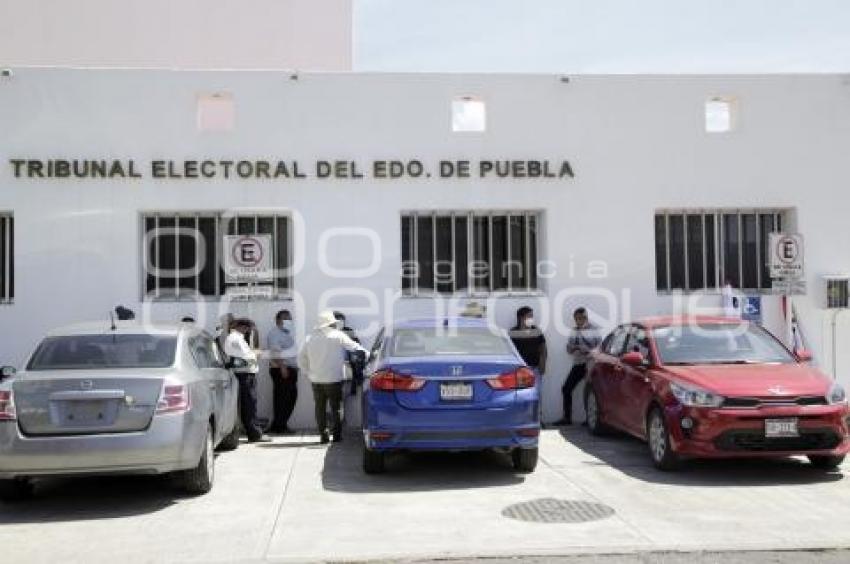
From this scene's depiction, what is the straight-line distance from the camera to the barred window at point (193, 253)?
1325 cm

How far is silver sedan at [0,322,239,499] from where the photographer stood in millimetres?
7895

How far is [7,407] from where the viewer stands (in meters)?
8.00

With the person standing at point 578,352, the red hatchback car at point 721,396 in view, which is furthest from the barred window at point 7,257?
the red hatchback car at point 721,396

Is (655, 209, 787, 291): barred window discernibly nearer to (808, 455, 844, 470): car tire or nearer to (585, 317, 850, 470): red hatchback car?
(585, 317, 850, 470): red hatchback car

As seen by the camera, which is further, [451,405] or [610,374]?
[610,374]

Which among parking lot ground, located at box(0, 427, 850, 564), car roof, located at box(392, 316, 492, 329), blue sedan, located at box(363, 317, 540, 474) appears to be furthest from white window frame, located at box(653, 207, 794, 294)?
blue sedan, located at box(363, 317, 540, 474)

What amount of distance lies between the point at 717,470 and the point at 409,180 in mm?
5838

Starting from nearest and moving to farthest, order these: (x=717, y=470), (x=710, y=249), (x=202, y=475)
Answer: (x=202, y=475) → (x=717, y=470) → (x=710, y=249)

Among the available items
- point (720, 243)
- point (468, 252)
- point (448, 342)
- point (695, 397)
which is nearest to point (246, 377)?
point (448, 342)

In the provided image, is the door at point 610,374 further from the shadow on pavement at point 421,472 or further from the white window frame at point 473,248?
the white window frame at point 473,248

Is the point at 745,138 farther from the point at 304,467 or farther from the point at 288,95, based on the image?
the point at 304,467

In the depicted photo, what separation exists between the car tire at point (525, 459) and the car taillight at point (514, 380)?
0.67 metres

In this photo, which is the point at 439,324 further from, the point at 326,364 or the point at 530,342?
the point at 530,342

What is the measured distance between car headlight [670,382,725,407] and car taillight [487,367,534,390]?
4.74 feet
